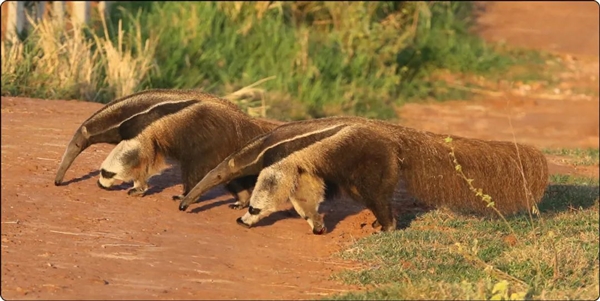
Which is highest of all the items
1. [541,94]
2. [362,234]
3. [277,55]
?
[362,234]

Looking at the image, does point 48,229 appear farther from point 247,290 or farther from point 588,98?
point 588,98

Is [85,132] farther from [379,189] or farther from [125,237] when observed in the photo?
[379,189]

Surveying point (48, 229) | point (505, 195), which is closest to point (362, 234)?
point (505, 195)

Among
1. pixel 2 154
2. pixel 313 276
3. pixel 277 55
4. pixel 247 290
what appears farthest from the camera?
pixel 277 55

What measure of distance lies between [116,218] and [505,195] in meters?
2.69

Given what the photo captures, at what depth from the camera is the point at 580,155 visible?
1162cm

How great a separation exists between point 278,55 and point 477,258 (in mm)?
9090

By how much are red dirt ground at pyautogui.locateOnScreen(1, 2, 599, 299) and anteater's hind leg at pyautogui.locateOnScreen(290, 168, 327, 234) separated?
10 cm

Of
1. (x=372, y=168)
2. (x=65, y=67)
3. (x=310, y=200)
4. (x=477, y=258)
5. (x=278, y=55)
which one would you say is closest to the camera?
(x=477, y=258)

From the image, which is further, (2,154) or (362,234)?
(2,154)

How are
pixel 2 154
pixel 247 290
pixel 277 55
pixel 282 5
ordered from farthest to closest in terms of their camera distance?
1. pixel 282 5
2. pixel 277 55
3. pixel 2 154
4. pixel 247 290

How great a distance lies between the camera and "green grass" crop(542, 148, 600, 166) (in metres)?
11.1

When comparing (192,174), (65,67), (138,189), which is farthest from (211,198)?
(65,67)

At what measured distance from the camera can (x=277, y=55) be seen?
14.8 m
